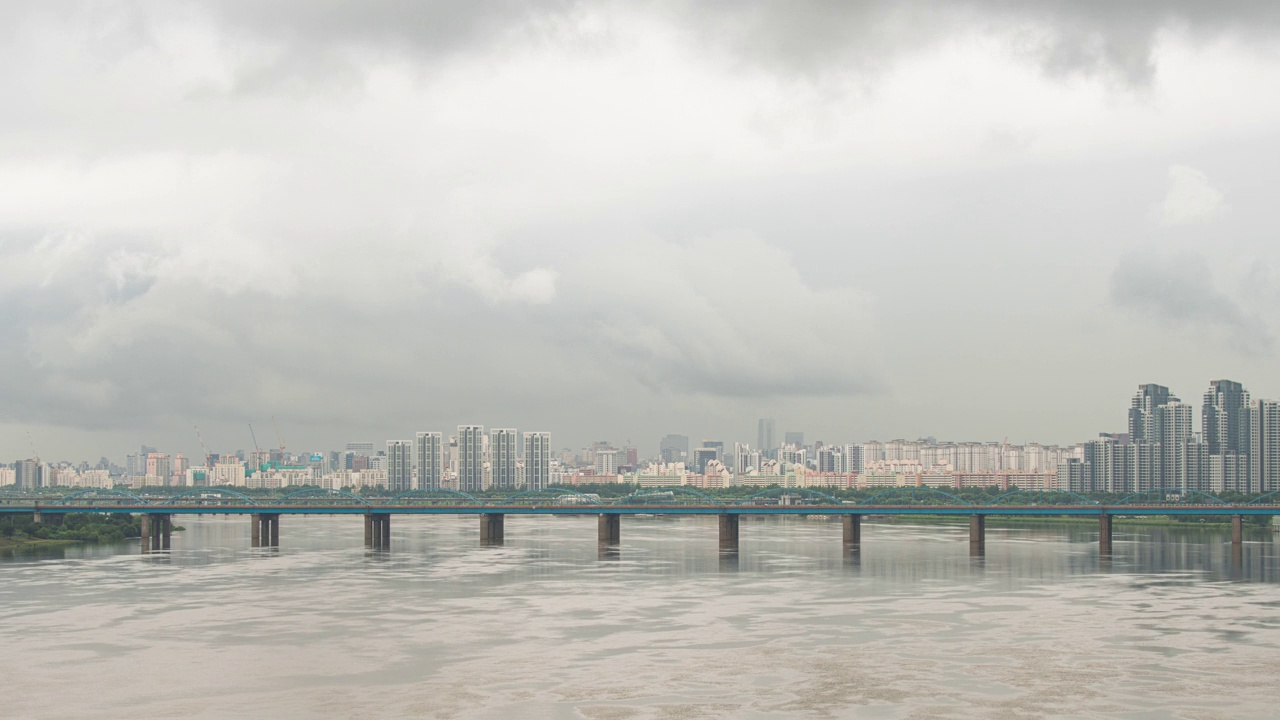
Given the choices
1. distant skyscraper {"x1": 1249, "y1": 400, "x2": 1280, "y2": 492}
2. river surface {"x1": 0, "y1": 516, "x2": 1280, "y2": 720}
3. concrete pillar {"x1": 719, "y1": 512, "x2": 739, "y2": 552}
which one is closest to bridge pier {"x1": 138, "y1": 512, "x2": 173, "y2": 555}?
river surface {"x1": 0, "y1": 516, "x2": 1280, "y2": 720}

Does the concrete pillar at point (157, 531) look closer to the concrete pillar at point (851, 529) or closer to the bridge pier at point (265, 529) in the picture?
the bridge pier at point (265, 529)

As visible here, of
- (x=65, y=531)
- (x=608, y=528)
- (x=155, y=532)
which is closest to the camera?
(x=608, y=528)

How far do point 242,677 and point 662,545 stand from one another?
6569 centimetres

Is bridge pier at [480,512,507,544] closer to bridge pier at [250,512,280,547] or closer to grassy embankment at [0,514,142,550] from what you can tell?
bridge pier at [250,512,280,547]

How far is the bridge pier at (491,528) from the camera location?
10075 cm

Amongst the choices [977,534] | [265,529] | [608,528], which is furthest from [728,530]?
[265,529]

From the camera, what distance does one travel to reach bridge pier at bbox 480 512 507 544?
331 ft

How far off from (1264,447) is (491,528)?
126716 millimetres

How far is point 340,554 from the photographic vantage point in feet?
290

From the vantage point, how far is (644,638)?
43188 millimetres

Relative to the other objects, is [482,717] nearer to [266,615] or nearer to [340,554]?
[266,615]

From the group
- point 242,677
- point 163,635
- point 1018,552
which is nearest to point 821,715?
point 242,677

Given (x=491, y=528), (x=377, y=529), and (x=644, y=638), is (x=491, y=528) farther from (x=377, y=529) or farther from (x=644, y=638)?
(x=644, y=638)

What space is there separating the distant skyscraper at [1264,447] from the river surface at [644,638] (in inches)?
4223
